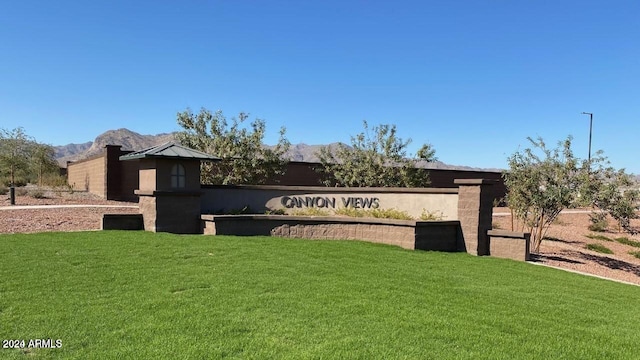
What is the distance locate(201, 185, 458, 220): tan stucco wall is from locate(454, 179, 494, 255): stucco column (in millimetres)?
1086

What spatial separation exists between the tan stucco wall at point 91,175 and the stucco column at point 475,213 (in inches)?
819

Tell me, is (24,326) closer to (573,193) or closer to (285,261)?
(285,261)

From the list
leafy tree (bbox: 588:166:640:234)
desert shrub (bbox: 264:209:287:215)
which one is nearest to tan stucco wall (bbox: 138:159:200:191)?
desert shrub (bbox: 264:209:287:215)

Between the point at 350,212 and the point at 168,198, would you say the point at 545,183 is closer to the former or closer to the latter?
the point at 350,212

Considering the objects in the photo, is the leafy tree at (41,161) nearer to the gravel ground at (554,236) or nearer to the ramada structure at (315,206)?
the gravel ground at (554,236)

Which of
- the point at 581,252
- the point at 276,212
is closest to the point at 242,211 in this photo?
the point at 276,212

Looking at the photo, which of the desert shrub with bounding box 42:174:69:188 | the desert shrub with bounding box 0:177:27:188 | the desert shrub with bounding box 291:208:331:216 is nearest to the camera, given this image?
the desert shrub with bounding box 291:208:331:216

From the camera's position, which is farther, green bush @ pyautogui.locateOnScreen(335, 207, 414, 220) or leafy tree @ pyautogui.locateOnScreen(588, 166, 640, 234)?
leafy tree @ pyautogui.locateOnScreen(588, 166, 640, 234)

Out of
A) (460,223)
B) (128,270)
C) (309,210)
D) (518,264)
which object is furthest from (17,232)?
(518,264)

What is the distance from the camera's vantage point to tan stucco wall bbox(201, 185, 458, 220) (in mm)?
13391

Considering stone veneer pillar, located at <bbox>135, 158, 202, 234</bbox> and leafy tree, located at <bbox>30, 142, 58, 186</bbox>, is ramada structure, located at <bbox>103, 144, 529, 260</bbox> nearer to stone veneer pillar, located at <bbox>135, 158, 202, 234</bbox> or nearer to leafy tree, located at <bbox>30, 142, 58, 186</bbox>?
stone veneer pillar, located at <bbox>135, 158, 202, 234</bbox>

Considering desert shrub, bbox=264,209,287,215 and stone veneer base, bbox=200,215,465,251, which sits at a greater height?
desert shrub, bbox=264,209,287,215

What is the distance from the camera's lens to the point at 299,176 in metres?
26.6

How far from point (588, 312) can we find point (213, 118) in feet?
57.9
